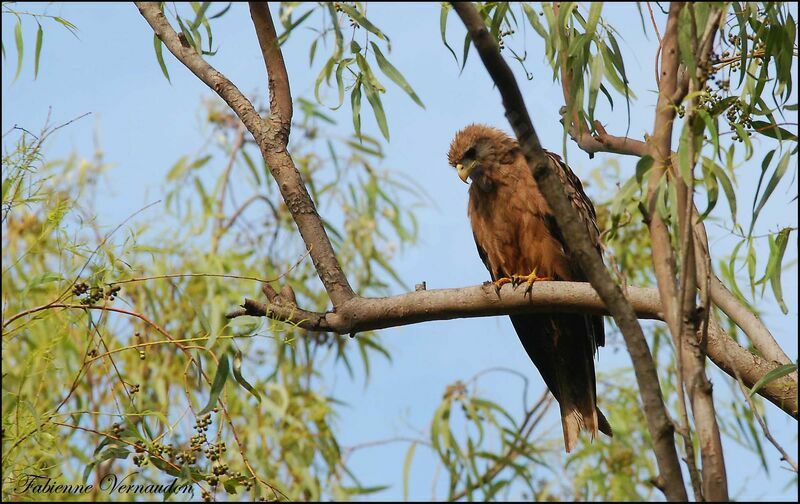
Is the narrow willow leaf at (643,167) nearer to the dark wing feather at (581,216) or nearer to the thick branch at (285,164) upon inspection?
the thick branch at (285,164)

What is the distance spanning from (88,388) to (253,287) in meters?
1.09

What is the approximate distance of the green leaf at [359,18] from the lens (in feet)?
8.46

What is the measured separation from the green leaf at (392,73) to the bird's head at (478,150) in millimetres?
1904

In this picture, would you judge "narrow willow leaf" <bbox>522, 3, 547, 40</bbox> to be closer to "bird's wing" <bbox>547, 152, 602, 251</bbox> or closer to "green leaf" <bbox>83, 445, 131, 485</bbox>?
"bird's wing" <bbox>547, 152, 602, 251</bbox>

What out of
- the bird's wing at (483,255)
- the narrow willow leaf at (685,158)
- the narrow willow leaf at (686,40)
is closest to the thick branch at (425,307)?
the narrow willow leaf at (685,158)

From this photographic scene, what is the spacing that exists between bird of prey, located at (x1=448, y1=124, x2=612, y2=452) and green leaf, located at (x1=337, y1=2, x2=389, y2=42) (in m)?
1.77

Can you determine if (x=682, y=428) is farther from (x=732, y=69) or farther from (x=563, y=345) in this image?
(x=563, y=345)

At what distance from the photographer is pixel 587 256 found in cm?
204

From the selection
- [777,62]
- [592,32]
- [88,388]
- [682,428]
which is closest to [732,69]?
[777,62]

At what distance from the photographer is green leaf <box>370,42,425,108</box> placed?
2.64 meters

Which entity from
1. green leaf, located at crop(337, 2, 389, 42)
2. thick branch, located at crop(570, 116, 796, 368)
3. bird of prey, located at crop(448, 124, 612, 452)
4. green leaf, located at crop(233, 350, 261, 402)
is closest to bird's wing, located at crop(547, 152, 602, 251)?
bird of prey, located at crop(448, 124, 612, 452)

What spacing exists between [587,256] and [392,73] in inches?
40.0

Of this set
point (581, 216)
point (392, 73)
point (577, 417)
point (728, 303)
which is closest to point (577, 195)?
point (581, 216)

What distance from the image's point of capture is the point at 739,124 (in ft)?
8.49
